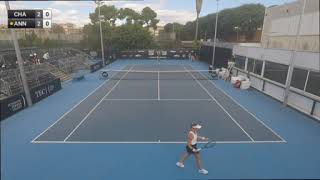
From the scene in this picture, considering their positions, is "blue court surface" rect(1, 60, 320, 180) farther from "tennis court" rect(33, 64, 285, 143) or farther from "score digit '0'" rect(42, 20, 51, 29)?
"score digit '0'" rect(42, 20, 51, 29)

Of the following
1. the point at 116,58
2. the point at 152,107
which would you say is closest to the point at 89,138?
the point at 152,107

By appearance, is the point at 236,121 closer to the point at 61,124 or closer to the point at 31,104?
the point at 61,124

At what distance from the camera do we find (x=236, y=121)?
1422 centimetres

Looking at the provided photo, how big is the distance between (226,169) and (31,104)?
13733 mm

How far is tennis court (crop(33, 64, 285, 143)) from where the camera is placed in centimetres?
1190

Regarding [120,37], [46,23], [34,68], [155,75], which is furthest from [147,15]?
[46,23]

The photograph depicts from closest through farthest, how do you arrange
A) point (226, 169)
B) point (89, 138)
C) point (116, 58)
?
point (226, 169)
point (89, 138)
point (116, 58)

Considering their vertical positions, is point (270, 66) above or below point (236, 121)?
above

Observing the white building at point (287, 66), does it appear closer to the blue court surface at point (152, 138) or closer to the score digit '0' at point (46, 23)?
Answer: the blue court surface at point (152, 138)

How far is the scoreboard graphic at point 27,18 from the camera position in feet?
25.1

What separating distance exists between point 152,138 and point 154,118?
2857 mm

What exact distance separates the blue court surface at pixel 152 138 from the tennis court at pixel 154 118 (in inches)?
1.8

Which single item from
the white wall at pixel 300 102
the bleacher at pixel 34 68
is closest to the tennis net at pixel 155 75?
the bleacher at pixel 34 68

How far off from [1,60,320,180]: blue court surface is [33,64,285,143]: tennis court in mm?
47
